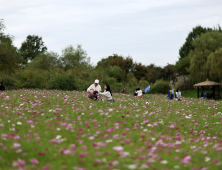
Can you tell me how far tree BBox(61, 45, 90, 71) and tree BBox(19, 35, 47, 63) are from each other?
1713 centimetres

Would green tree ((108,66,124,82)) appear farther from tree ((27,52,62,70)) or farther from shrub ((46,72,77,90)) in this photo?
tree ((27,52,62,70))

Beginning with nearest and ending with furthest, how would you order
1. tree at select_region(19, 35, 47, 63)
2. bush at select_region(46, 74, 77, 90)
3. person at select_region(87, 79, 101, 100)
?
person at select_region(87, 79, 101, 100), bush at select_region(46, 74, 77, 90), tree at select_region(19, 35, 47, 63)

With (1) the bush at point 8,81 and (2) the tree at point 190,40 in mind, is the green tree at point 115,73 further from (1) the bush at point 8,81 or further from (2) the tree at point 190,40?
(2) the tree at point 190,40

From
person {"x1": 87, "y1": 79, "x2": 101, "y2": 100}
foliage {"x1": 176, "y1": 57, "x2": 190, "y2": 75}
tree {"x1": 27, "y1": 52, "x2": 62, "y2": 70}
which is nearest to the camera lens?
person {"x1": 87, "y1": 79, "x2": 101, "y2": 100}

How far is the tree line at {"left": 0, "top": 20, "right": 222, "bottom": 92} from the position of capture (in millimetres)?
31344

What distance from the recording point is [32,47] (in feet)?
292

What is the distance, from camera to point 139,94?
2562 centimetres

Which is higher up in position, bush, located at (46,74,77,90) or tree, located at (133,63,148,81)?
tree, located at (133,63,148,81)

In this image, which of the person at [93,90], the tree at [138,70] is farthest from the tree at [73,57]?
the person at [93,90]

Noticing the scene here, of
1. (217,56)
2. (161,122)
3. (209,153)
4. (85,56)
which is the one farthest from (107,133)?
(85,56)

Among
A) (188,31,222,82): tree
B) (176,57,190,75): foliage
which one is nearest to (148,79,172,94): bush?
(188,31,222,82): tree

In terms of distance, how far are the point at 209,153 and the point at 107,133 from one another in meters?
2.57

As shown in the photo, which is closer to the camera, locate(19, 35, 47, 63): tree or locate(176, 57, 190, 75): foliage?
locate(176, 57, 190, 75): foliage

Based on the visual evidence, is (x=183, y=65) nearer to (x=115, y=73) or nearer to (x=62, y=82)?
(x=115, y=73)
